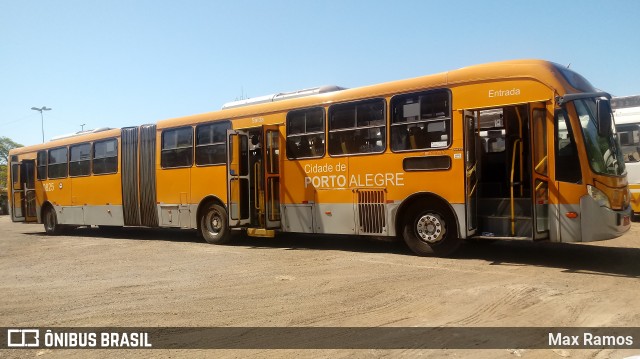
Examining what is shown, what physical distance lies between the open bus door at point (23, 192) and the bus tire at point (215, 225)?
9182 mm

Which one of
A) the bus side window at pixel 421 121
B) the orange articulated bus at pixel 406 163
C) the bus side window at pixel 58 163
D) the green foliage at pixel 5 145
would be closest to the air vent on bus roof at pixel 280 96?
the orange articulated bus at pixel 406 163

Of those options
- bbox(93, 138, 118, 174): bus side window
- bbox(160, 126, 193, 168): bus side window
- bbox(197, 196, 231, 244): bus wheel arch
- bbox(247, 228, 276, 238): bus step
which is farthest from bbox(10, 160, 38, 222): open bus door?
bbox(247, 228, 276, 238): bus step

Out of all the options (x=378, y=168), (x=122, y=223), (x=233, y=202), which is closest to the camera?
(x=378, y=168)

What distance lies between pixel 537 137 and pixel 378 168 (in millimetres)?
2873

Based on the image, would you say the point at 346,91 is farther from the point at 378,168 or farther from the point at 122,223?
the point at 122,223

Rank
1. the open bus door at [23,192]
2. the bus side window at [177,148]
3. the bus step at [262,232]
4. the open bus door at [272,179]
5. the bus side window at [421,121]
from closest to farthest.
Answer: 1. the bus side window at [421,121]
2. the bus step at [262,232]
3. the open bus door at [272,179]
4. the bus side window at [177,148]
5. the open bus door at [23,192]

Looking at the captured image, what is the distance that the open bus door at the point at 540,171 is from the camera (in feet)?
25.0

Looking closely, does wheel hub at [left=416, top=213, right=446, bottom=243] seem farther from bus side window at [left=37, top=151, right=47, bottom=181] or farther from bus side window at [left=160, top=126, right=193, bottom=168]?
bus side window at [left=37, top=151, right=47, bottom=181]

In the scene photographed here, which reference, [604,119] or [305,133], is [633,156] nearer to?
[604,119]

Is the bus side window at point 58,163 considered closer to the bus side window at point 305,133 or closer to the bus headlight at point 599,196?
the bus side window at point 305,133

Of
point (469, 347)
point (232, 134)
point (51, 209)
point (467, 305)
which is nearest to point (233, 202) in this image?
point (232, 134)

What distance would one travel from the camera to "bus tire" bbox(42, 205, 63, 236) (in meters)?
16.9

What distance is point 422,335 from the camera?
456cm

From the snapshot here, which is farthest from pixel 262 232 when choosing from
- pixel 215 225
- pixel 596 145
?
pixel 596 145
